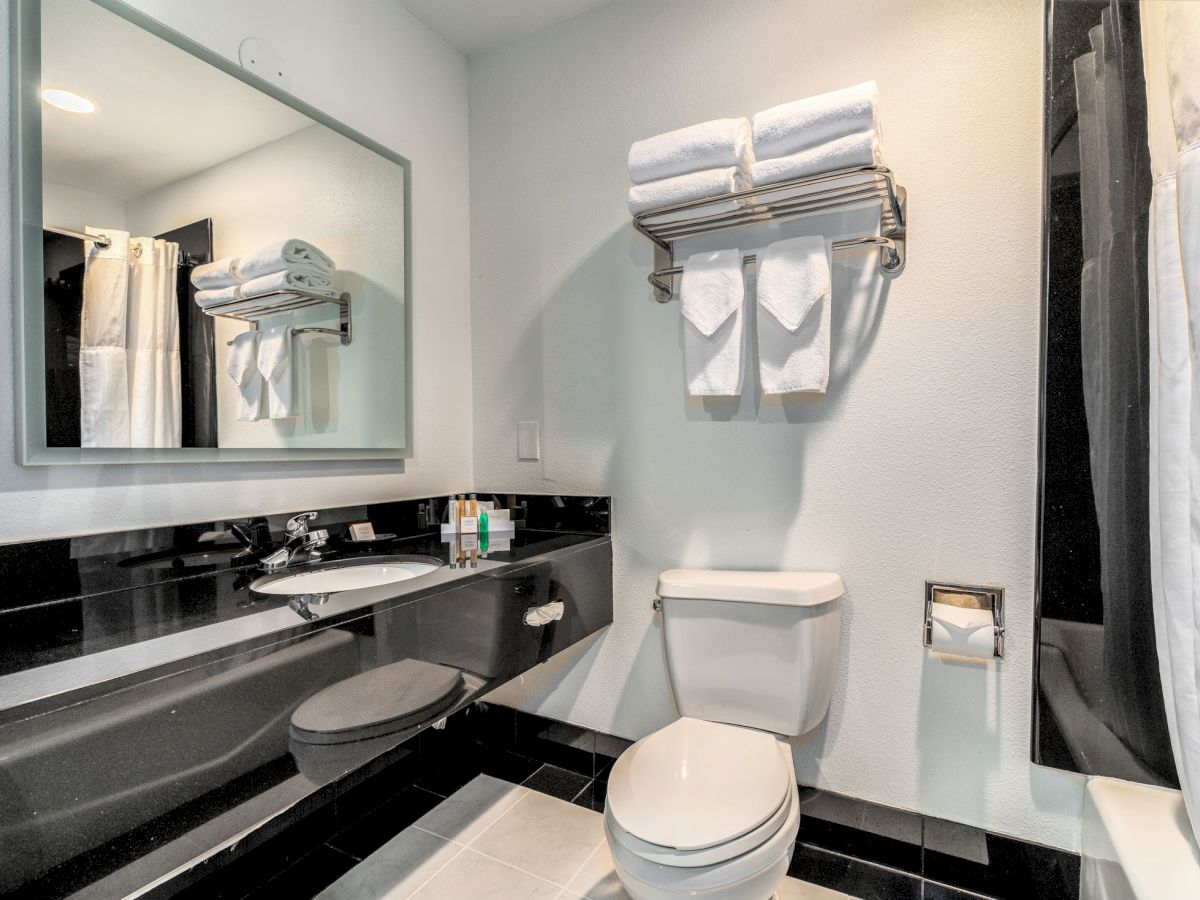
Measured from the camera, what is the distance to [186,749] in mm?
762

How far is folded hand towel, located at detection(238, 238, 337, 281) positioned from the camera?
54.8 inches

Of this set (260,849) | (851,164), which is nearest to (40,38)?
(851,164)

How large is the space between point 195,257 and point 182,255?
2 centimetres

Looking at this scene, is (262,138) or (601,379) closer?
(262,138)

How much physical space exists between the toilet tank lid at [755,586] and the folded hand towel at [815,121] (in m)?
0.98

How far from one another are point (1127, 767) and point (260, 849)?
1882mm

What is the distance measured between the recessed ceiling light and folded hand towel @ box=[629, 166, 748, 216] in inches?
43.4

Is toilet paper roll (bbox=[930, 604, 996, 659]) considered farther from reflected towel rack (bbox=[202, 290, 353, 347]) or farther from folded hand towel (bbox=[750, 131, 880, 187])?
reflected towel rack (bbox=[202, 290, 353, 347])

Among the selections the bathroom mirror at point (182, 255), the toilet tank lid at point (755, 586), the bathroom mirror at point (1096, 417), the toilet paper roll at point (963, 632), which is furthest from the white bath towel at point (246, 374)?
the bathroom mirror at point (1096, 417)

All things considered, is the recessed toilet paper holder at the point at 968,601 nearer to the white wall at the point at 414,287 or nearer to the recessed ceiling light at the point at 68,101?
the white wall at the point at 414,287

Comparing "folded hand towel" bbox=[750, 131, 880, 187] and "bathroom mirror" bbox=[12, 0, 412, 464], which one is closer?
"bathroom mirror" bbox=[12, 0, 412, 464]

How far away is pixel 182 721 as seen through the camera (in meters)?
0.76

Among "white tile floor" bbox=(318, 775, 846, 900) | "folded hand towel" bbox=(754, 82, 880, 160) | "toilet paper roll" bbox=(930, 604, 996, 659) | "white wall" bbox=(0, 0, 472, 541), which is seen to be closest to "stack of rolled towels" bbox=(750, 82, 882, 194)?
"folded hand towel" bbox=(754, 82, 880, 160)

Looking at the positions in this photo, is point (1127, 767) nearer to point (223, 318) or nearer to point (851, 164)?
point (851, 164)
